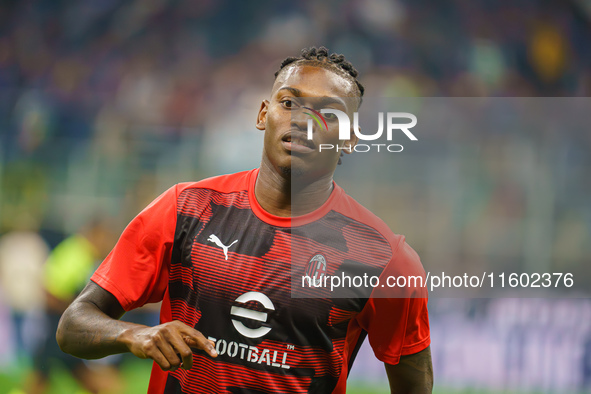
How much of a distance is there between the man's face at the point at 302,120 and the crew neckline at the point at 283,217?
10 centimetres

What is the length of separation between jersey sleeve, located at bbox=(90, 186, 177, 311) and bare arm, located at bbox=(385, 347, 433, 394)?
3.23 feet

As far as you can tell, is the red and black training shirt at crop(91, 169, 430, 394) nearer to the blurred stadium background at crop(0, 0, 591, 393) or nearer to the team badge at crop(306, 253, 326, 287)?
the team badge at crop(306, 253, 326, 287)

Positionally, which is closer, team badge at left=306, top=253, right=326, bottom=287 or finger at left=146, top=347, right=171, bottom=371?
finger at left=146, top=347, right=171, bottom=371

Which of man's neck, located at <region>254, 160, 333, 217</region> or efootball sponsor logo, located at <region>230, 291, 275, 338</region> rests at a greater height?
man's neck, located at <region>254, 160, 333, 217</region>

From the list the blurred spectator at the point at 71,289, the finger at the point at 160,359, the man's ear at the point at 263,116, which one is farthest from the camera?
the blurred spectator at the point at 71,289

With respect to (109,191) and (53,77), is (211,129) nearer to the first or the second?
(109,191)

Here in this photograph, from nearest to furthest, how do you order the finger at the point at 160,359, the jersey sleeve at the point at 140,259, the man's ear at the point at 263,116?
the finger at the point at 160,359 < the jersey sleeve at the point at 140,259 < the man's ear at the point at 263,116

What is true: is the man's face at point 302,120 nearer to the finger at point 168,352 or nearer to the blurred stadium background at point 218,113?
the finger at point 168,352

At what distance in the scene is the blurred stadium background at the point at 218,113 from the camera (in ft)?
16.1

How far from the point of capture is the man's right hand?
1.58 meters

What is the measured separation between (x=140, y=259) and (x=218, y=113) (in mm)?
4437

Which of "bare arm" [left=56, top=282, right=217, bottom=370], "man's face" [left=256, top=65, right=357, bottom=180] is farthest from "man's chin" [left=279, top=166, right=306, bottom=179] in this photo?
"bare arm" [left=56, top=282, right=217, bottom=370]

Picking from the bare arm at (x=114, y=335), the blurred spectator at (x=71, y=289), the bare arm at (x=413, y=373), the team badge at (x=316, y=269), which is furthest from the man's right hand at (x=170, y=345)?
the blurred spectator at (x=71, y=289)

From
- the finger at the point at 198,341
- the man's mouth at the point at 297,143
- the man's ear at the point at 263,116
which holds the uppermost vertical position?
the man's ear at the point at 263,116
